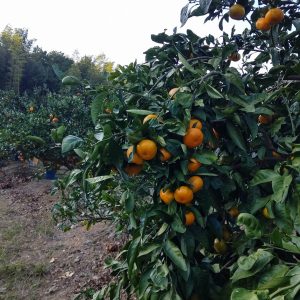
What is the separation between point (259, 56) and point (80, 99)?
191 inches

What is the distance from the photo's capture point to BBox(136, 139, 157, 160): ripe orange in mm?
920

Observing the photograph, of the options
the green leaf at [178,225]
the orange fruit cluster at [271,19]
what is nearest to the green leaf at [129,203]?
the green leaf at [178,225]

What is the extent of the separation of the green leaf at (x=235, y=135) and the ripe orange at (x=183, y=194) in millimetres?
226

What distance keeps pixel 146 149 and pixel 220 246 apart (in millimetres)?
571

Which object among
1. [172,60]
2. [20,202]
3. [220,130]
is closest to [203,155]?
[220,130]

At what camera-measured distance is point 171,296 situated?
3.36 ft

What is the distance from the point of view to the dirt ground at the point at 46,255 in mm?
2771

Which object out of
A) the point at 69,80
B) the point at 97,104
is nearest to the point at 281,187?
the point at 97,104

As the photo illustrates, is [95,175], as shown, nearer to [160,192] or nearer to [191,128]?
[160,192]

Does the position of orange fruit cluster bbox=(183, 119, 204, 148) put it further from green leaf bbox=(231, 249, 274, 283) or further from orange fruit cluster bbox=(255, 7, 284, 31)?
orange fruit cluster bbox=(255, 7, 284, 31)

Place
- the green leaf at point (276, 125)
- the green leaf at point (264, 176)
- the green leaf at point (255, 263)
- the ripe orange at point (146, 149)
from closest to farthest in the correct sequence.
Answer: the green leaf at point (255, 263) < the ripe orange at point (146, 149) < the green leaf at point (264, 176) < the green leaf at point (276, 125)

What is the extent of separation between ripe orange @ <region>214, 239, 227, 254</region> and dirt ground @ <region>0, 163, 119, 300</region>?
1.71 metres

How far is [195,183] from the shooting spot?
989 millimetres

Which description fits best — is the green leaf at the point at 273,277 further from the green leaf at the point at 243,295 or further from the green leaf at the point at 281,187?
the green leaf at the point at 281,187
